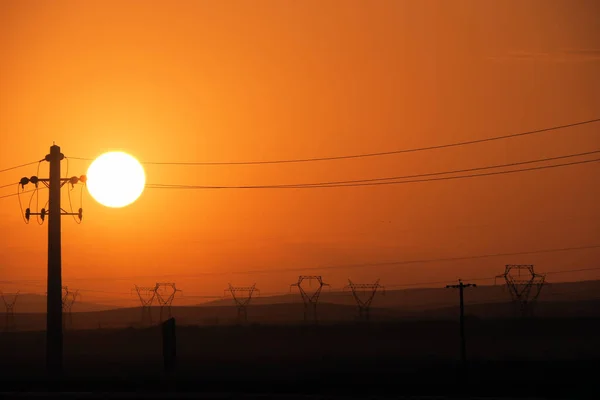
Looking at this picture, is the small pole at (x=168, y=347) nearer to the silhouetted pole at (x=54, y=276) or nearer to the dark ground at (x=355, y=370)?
the dark ground at (x=355, y=370)

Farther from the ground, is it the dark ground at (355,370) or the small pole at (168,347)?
the small pole at (168,347)

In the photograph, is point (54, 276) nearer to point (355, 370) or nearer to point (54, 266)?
point (54, 266)

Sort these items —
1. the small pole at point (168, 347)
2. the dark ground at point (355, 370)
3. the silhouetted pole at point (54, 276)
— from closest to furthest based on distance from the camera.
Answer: the dark ground at point (355, 370) < the small pole at point (168, 347) < the silhouetted pole at point (54, 276)

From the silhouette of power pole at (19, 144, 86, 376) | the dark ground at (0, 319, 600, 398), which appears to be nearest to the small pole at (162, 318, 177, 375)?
the dark ground at (0, 319, 600, 398)

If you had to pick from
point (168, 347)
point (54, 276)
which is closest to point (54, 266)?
point (54, 276)

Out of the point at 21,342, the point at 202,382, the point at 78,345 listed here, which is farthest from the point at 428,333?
the point at 202,382

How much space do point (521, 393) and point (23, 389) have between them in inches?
802

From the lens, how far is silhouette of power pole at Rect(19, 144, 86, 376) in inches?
1688

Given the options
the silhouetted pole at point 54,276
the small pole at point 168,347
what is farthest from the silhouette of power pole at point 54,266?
the small pole at point 168,347

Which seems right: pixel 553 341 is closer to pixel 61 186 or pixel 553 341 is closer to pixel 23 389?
pixel 61 186

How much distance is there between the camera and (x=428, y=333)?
346 feet

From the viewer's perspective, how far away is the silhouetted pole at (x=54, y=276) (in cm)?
4288

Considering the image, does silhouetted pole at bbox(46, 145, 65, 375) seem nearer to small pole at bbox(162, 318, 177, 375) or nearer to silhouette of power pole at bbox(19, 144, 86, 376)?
silhouette of power pole at bbox(19, 144, 86, 376)

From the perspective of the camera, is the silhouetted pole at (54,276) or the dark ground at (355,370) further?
the silhouetted pole at (54,276)
